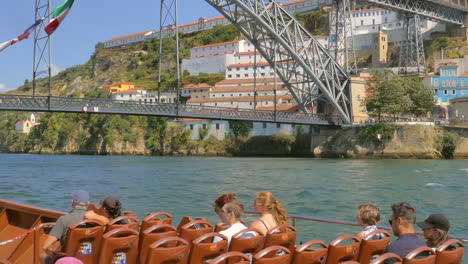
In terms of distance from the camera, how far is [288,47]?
135 ft

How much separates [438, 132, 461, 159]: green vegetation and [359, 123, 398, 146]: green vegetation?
373 centimetres

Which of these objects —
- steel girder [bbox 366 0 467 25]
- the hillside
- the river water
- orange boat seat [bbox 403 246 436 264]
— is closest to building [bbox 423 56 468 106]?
steel girder [bbox 366 0 467 25]

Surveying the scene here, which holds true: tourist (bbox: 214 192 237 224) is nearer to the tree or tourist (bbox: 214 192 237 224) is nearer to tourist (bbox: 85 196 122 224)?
tourist (bbox: 85 196 122 224)

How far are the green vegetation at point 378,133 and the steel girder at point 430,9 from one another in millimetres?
11147

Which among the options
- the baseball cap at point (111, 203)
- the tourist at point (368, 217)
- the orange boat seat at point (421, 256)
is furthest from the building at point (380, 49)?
the orange boat seat at point (421, 256)

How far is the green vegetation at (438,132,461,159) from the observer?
42844 mm

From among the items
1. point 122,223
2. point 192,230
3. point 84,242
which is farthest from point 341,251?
point 84,242

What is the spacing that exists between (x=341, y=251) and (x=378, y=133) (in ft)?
136

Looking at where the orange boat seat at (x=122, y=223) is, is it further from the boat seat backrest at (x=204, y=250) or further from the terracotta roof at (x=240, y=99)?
the terracotta roof at (x=240, y=99)

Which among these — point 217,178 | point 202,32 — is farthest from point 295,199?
point 202,32

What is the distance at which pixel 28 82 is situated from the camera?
144m

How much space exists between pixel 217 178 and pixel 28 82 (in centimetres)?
12938

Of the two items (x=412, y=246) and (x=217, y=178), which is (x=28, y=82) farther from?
(x=412, y=246)

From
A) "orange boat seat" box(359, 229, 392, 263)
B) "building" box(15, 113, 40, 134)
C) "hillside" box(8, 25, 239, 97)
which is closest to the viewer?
"orange boat seat" box(359, 229, 392, 263)
